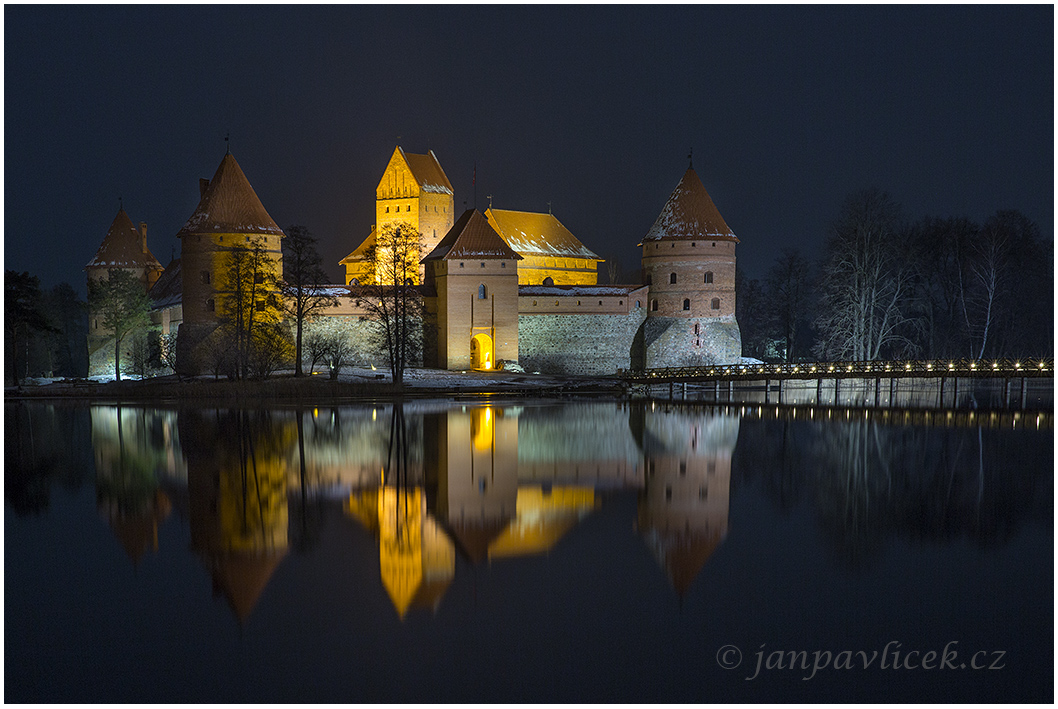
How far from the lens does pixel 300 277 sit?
106 feet

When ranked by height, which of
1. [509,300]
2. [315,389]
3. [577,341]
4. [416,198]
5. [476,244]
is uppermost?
[416,198]

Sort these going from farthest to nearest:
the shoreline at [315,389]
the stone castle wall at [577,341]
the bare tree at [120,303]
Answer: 1. the stone castle wall at [577,341]
2. the bare tree at [120,303]
3. the shoreline at [315,389]

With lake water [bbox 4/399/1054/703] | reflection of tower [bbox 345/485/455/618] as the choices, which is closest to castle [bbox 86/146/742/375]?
lake water [bbox 4/399/1054/703]

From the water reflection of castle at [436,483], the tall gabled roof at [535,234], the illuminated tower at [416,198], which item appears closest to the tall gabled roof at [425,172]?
the illuminated tower at [416,198]

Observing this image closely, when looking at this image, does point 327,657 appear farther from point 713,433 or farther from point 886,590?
point 713,433

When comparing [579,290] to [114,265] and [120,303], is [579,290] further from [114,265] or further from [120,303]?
[114,265]

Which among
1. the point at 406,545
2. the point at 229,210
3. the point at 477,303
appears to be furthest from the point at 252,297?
the point at 406,545

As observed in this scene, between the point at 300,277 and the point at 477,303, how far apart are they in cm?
638

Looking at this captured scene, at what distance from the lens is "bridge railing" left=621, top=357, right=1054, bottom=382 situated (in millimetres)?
26156

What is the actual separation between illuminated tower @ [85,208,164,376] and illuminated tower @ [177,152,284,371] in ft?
32.9

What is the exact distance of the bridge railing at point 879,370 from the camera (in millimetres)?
26156

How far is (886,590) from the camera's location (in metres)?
8.80

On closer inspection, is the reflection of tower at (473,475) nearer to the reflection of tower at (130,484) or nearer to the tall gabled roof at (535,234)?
the reflection of tower at (130,484)

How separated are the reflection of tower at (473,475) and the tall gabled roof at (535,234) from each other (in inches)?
948
